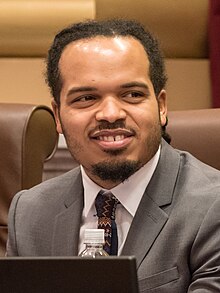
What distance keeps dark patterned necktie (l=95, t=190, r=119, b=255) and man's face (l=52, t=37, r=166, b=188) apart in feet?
0.08

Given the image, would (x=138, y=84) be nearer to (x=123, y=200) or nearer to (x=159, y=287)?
(x=123, y=200)

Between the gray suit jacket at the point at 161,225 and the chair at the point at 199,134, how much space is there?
0.13 meters

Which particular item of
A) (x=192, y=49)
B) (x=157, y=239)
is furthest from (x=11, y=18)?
(x=157, y=239)

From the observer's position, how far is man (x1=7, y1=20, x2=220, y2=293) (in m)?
1.03

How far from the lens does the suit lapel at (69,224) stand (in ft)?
3.68

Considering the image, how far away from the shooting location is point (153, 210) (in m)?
1.09

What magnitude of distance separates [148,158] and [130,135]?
62 mm

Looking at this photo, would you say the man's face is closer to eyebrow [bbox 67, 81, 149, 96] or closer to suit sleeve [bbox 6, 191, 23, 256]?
eyebrow [bbox 67, 81, 149, 96]

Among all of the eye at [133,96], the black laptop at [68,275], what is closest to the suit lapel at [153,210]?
the eye at [133,96]

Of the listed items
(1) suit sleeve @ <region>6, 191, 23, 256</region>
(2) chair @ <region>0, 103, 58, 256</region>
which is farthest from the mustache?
(2) chair @ <region>0, 103, 58, 256</region>

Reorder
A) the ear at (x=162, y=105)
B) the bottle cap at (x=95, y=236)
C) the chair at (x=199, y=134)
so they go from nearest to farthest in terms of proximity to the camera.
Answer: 1. the bottle cap at (x=95, y=236)
2. the ear at (x=162, y=105)
3. the chair at (x=199, y=134)

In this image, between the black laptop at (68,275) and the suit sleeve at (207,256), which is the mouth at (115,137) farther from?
the black laptop at (68,275)

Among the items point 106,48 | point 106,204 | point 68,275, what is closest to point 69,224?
point 106,204

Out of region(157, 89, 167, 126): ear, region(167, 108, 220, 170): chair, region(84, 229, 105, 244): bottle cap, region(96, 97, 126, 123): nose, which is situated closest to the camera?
region(84, 229, 105, 244): bottle cap
